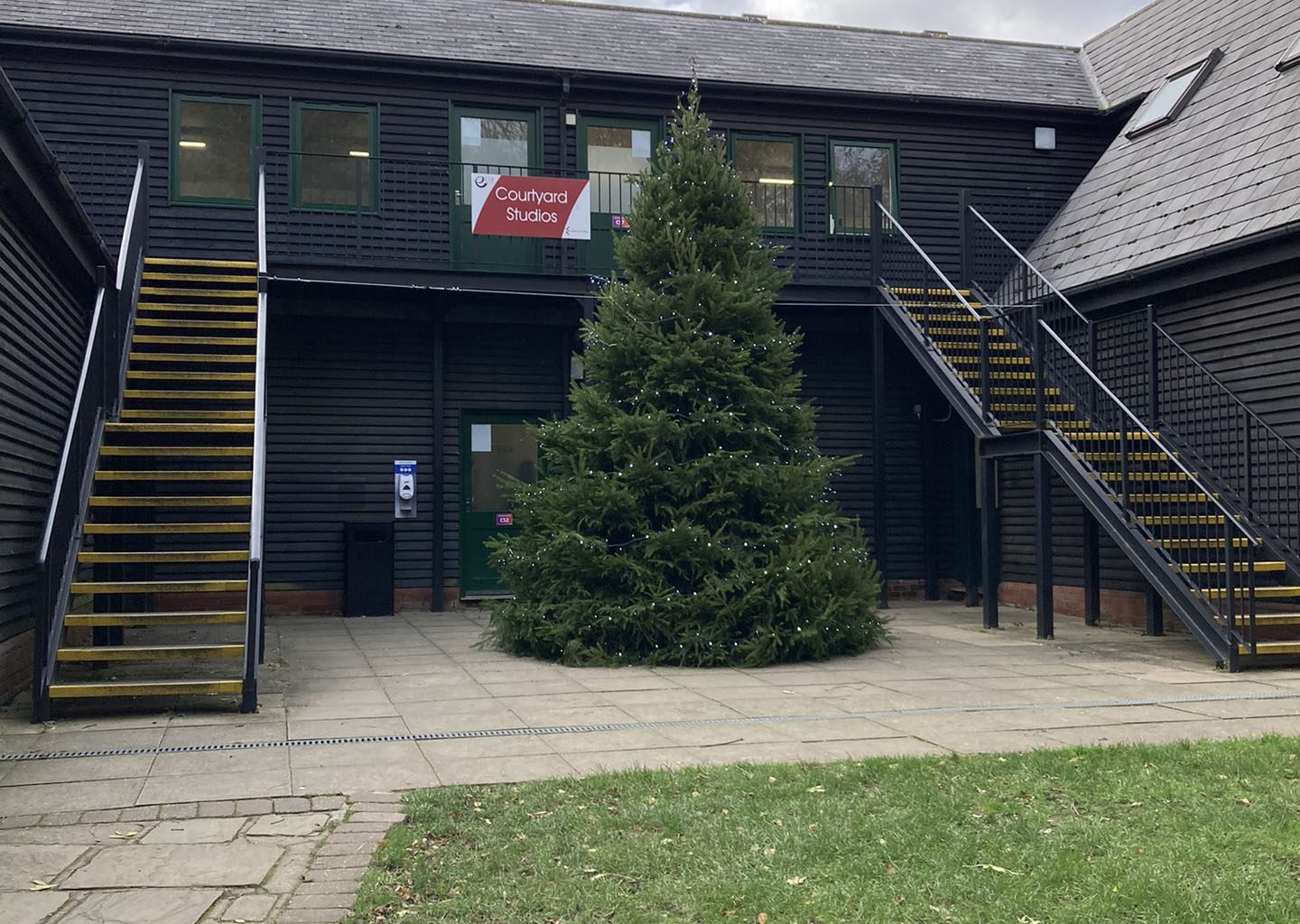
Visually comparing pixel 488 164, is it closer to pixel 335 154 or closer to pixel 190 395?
pixel 335 154

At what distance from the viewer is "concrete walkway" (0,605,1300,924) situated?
4.41m

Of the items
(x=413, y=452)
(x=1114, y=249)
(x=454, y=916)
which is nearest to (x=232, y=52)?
(x=413, y=452)

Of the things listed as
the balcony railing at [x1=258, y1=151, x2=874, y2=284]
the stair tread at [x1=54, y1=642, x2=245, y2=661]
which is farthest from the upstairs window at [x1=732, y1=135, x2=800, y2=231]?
the stair tread at [x1=54, y1=642, x2=245, y2=661]

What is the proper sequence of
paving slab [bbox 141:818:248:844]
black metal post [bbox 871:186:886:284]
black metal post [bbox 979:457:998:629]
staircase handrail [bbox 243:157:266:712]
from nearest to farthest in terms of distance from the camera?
paving slab [bbox 141:818:248:844], staircase handrail [bbox 243:157:266:712], black metal post [bbox 979:457:998:629], black metal post [bbox 871:186:886:284]

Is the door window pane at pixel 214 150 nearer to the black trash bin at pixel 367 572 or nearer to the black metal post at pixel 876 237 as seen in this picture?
the black trash bin at pixel 367 572

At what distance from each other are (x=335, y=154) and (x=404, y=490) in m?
3.88

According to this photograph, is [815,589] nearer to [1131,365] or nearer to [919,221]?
[1131,365]

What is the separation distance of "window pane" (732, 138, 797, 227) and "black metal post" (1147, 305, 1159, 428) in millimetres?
5254

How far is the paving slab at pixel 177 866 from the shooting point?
162 inches

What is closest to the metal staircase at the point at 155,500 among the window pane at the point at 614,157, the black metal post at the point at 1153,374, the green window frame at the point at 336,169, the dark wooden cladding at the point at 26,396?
the dark wooden cladding at the point at 26,396

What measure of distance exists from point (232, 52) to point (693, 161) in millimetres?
6406

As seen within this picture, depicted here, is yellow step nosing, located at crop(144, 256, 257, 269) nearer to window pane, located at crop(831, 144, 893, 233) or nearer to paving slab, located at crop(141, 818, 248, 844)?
window pane, located at crop(831, 144, 893, 233)

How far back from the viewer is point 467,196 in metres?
14.7

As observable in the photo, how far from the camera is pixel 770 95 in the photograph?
15.5 metres
